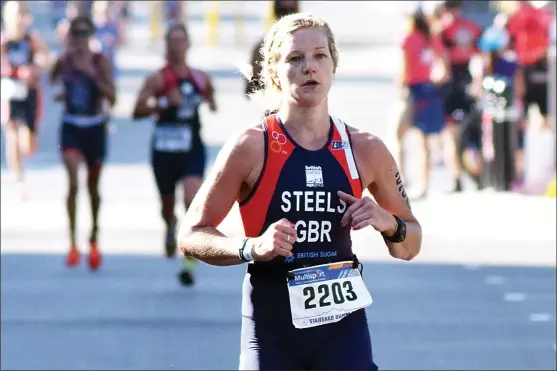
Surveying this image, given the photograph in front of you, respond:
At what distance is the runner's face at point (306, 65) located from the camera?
17.3 feet

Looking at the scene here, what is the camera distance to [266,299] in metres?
5.38

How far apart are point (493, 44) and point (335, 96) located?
1289cm

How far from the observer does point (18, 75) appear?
17969 mm

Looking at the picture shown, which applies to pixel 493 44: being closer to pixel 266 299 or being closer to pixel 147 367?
pixel 147 367

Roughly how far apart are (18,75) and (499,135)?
214 inches

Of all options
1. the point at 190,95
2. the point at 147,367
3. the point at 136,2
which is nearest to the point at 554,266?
the point at 190,95

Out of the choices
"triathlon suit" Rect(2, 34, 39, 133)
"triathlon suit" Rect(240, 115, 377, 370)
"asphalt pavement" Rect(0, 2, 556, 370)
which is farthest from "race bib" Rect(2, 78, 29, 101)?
"triathlon suit" Rect(240, 115, 377, 370)

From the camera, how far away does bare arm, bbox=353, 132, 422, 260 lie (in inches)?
216

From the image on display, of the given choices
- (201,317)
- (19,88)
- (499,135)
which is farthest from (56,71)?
(499,135)

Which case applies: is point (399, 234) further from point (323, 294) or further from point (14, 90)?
point (14, 90)

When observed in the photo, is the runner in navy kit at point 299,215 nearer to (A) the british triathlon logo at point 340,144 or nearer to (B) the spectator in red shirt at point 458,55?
(A) the british triathlon logo at point 340,144

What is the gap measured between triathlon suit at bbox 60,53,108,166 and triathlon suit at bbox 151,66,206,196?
71 centimetres

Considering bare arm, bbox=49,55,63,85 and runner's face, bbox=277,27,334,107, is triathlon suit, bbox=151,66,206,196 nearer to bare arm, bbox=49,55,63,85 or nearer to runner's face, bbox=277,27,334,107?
bare arm, bbox=49,55,63,85

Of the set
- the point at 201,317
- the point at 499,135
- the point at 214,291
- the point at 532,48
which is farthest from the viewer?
the point at 532,48
